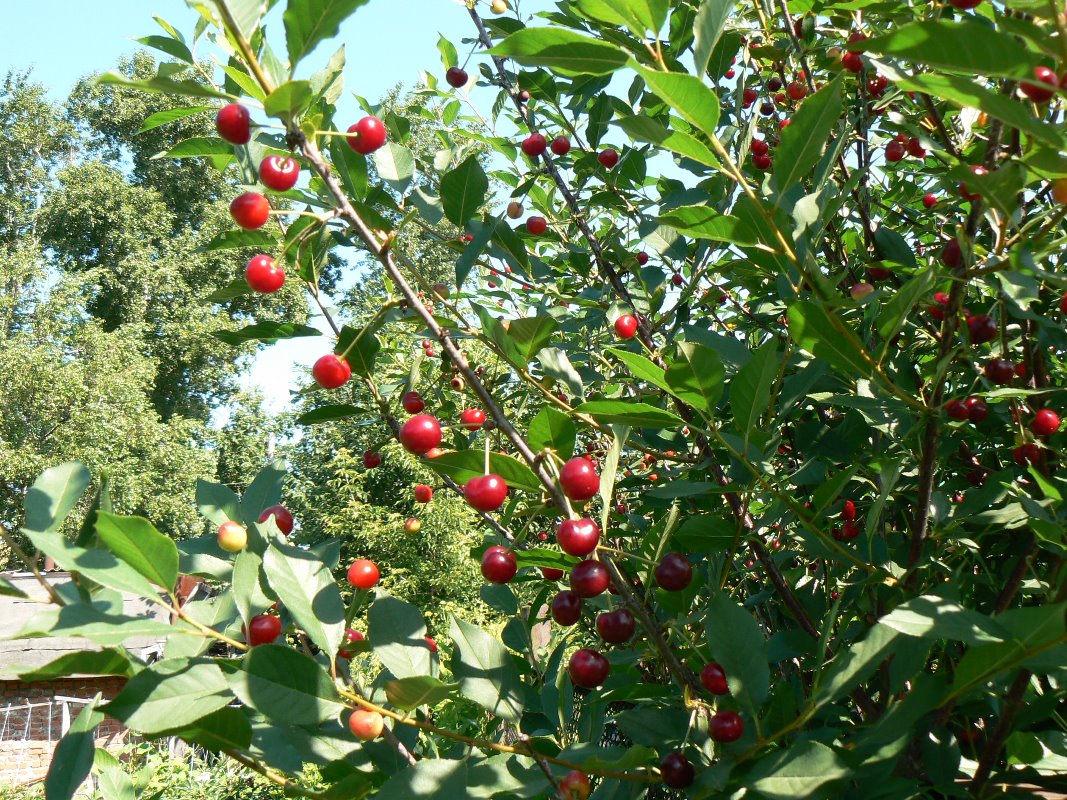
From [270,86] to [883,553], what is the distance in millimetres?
1113

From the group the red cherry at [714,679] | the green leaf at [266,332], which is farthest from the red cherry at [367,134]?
the red cherry at [714,679]

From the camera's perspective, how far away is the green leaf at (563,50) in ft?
2.87

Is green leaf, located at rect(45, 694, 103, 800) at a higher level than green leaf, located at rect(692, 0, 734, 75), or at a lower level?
lower

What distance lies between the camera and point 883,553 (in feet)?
4.19

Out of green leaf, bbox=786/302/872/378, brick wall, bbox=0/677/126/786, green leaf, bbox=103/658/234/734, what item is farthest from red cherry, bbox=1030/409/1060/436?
brick wall, bbox=0/677/126/786

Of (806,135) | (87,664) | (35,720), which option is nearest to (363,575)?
(87,664)

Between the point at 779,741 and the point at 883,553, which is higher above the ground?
the point at 883,553

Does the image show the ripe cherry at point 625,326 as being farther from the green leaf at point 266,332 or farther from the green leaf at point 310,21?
the green leaf at point 310,21

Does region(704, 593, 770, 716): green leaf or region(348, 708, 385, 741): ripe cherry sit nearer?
region(348, 708, 385, 741): ripe cherry

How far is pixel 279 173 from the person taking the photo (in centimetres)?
102

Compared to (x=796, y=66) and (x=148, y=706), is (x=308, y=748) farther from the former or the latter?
(x=796, y=66)

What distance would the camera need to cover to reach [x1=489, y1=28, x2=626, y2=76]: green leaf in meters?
0.87

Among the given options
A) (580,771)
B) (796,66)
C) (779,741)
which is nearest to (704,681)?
(779,741)

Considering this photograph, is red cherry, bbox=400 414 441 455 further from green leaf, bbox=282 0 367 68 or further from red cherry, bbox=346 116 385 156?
green leaf, bbox=282 0 367 68
